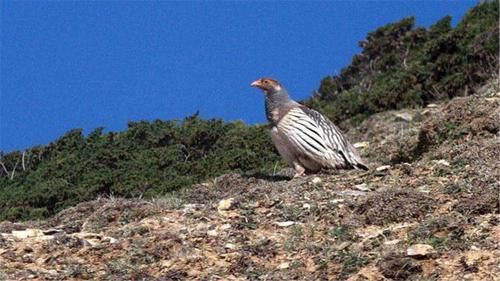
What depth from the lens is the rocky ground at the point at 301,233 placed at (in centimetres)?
874

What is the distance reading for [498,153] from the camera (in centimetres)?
1143

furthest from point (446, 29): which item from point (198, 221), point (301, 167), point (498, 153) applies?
point (198, 221)

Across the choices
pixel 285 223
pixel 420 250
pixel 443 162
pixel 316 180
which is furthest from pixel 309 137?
pixel 420 250

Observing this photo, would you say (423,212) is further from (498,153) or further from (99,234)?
(99,234)

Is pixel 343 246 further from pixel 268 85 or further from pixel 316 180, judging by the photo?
pixel 268 85

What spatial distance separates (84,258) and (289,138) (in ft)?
15.9

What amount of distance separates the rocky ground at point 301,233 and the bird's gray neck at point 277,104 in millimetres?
1997

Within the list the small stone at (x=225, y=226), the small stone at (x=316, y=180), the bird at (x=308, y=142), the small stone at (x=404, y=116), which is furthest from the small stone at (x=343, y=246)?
the small stone at (x=404, y=116)

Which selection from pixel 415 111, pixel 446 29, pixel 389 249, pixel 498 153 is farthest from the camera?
pixel 446 29

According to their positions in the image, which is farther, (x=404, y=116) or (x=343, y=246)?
(x=404, y=116)

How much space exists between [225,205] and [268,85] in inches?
158

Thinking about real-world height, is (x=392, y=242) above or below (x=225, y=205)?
below

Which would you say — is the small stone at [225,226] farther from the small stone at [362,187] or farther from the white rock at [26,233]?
the small stone at [362,187]

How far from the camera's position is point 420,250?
28.3 ft
